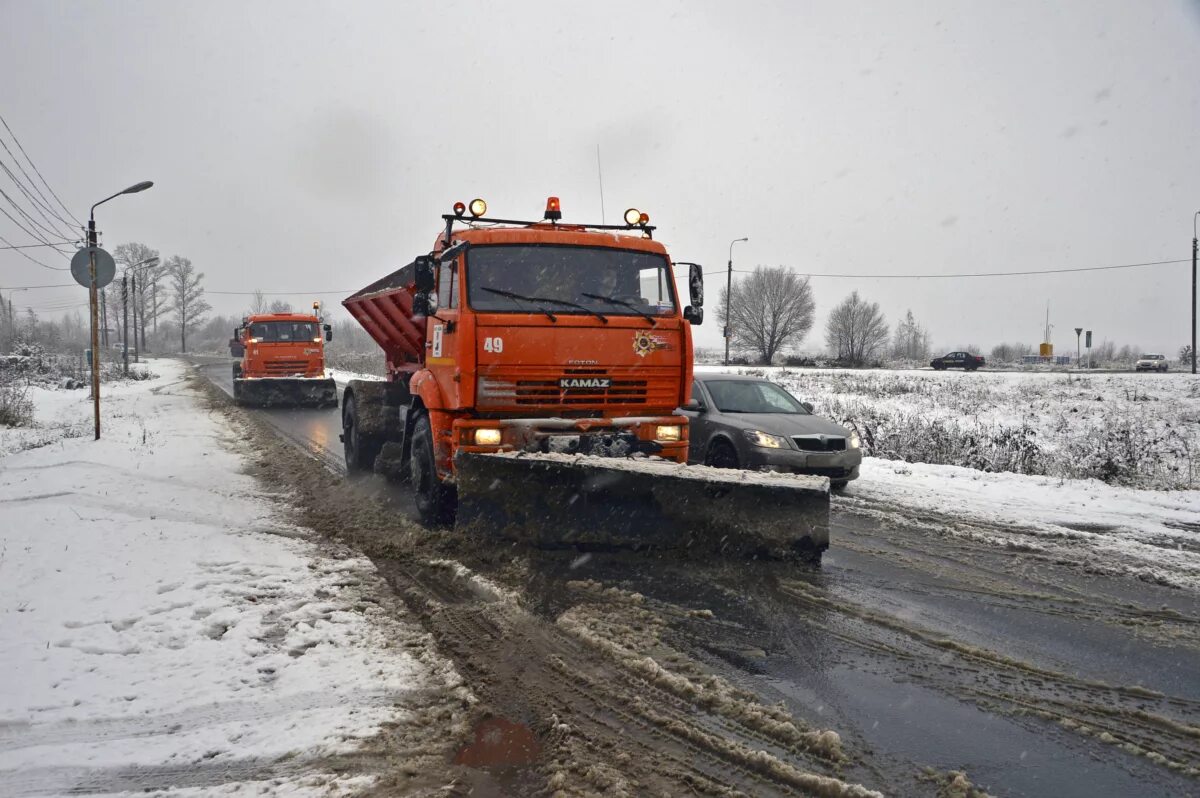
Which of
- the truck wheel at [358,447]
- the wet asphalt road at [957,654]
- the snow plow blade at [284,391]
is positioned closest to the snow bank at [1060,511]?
the wet asphalt road at [957,654]

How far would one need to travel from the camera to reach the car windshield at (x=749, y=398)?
9805mm

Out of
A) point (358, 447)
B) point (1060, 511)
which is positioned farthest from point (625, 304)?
point (1060, 511)

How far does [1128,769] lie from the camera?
2900 mm

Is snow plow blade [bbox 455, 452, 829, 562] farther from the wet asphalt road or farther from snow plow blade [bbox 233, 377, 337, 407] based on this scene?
snow plow blade [bbox 233, 377, 337, 407]

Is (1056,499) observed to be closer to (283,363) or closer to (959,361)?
(283,363)

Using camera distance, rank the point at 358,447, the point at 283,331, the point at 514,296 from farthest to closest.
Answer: the point at 283,331 → the point at 358,447 → the point at 514,296

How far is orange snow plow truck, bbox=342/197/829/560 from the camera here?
550cm

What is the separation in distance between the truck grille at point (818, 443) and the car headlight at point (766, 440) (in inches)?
6.4

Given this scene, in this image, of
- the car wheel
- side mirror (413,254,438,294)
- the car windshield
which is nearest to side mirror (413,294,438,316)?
side mirror (413,254,438,294)

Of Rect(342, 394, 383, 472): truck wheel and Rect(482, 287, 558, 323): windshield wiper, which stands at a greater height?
Rect(482, 287, 558, 323): windshield wiper

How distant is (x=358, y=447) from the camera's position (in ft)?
32.7

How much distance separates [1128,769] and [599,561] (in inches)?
136

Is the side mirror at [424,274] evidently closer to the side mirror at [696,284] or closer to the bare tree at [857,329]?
the side mirror at [696,284]

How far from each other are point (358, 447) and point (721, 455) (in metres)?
4.81
